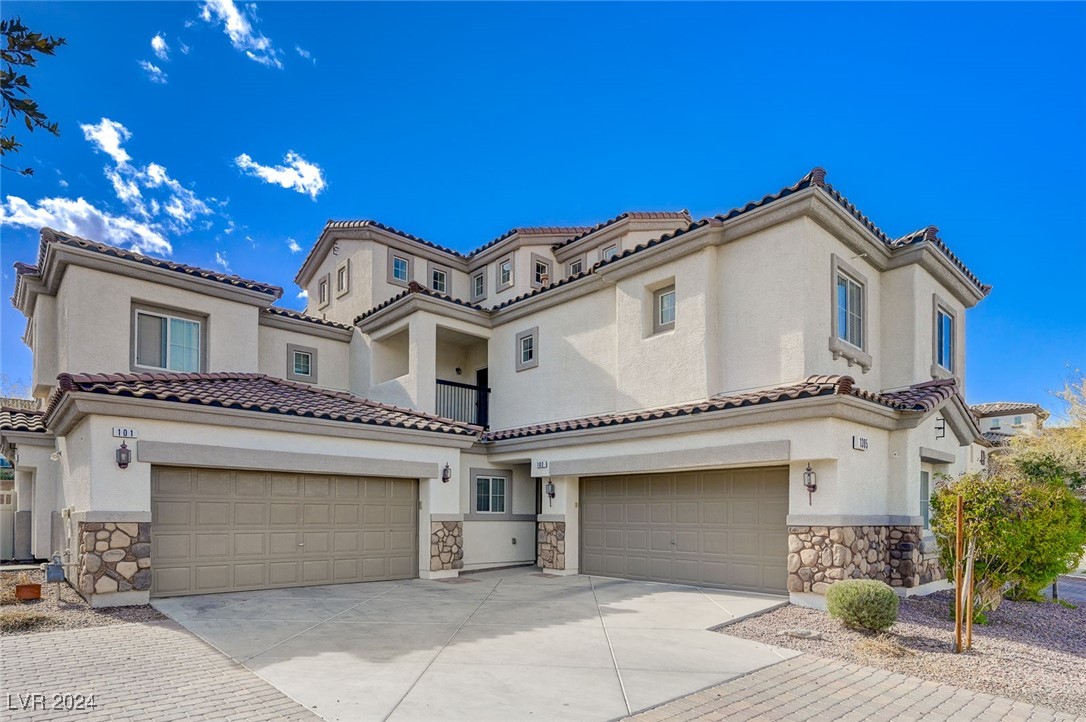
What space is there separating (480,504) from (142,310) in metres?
9.04

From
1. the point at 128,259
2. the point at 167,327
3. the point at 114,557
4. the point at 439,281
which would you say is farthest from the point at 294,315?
the point at 114,557

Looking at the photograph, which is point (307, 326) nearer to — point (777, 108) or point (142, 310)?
point (142, 310)

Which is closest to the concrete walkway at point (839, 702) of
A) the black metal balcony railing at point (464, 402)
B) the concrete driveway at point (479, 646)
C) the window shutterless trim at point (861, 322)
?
the concrete driveway at point (479, 646)

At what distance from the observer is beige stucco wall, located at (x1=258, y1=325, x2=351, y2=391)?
57.5ft

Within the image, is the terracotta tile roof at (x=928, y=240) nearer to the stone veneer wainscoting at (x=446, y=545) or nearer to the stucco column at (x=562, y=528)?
the stucco column at (x=562, y=528)

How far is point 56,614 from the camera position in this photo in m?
9.18

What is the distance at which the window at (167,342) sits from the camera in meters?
14.9

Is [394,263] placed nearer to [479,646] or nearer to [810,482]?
[810,482]

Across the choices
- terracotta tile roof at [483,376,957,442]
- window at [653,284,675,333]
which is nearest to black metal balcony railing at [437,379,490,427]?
terracotta tile roof at [483,376,957,442]

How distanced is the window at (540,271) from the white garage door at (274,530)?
9.27 meters

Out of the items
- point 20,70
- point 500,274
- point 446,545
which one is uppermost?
point 500,274

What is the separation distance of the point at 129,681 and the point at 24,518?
12659 mm

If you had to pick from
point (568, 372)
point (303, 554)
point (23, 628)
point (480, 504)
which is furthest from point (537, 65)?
point (23, 628)

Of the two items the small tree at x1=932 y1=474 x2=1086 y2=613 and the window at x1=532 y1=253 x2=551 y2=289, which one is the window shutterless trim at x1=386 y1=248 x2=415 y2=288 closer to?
the window at x1=532 y1=253 x2=551 y2=289
